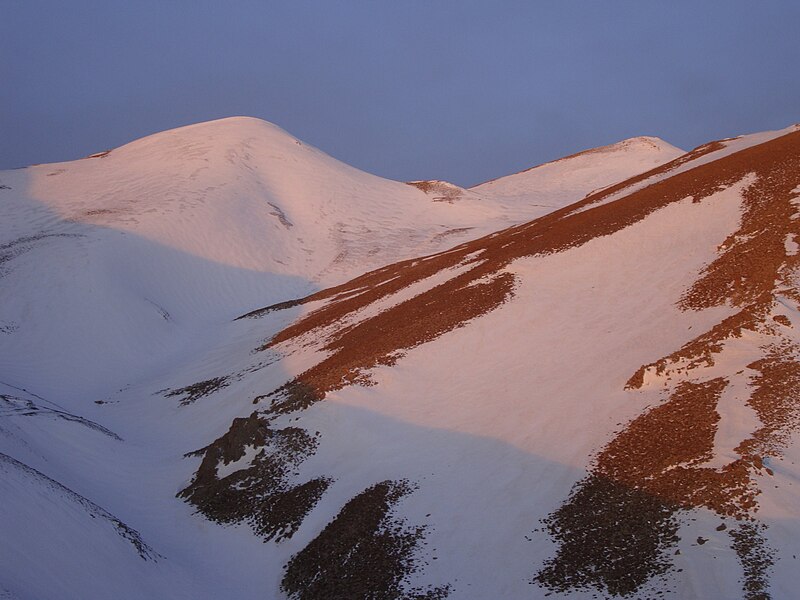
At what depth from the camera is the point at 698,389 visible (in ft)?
57.8

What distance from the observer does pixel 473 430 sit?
812 inches

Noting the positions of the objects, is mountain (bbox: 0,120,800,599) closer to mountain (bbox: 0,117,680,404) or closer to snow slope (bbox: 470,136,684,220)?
mountain (bbox: 0,117,680,404)

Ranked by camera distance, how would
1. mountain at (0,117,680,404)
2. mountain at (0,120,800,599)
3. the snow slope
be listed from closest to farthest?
1. mountain at (0,120,800,599)
2. mountain at (0,117,680,404)
3. the snow slope

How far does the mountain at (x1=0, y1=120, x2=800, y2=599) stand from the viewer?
1362 cm

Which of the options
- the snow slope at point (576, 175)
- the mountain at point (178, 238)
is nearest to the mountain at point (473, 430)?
the mountain at point (178, 238)

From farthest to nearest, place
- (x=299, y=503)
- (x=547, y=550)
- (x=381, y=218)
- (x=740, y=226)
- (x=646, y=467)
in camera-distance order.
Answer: (x=381, y=218)
(x=740, y=226)
(x=299, y=503)
(x=646, y=467)
(x=547, y=550)

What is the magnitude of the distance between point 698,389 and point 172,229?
2225 inches

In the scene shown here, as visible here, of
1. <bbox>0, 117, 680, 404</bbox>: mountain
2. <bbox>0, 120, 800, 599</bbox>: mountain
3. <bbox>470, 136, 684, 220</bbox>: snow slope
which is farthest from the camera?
<bbox>470, 136, 684, 220</bbox>: snow slope

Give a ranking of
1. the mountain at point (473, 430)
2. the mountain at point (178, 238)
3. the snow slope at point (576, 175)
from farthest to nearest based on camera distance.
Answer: the snow slope at point (576, 175) < the mountain at point (178, 238) < the mountain at point (473, 430)

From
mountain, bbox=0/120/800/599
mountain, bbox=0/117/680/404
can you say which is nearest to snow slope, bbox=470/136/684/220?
mountain, bbox=0/117/680/404

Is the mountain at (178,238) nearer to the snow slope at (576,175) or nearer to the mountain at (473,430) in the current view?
the mountain at (473,430)

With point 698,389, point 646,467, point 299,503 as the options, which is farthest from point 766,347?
point 299,503

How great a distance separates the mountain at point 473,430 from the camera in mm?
13625

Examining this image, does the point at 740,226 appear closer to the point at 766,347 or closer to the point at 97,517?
the point at 766,347
